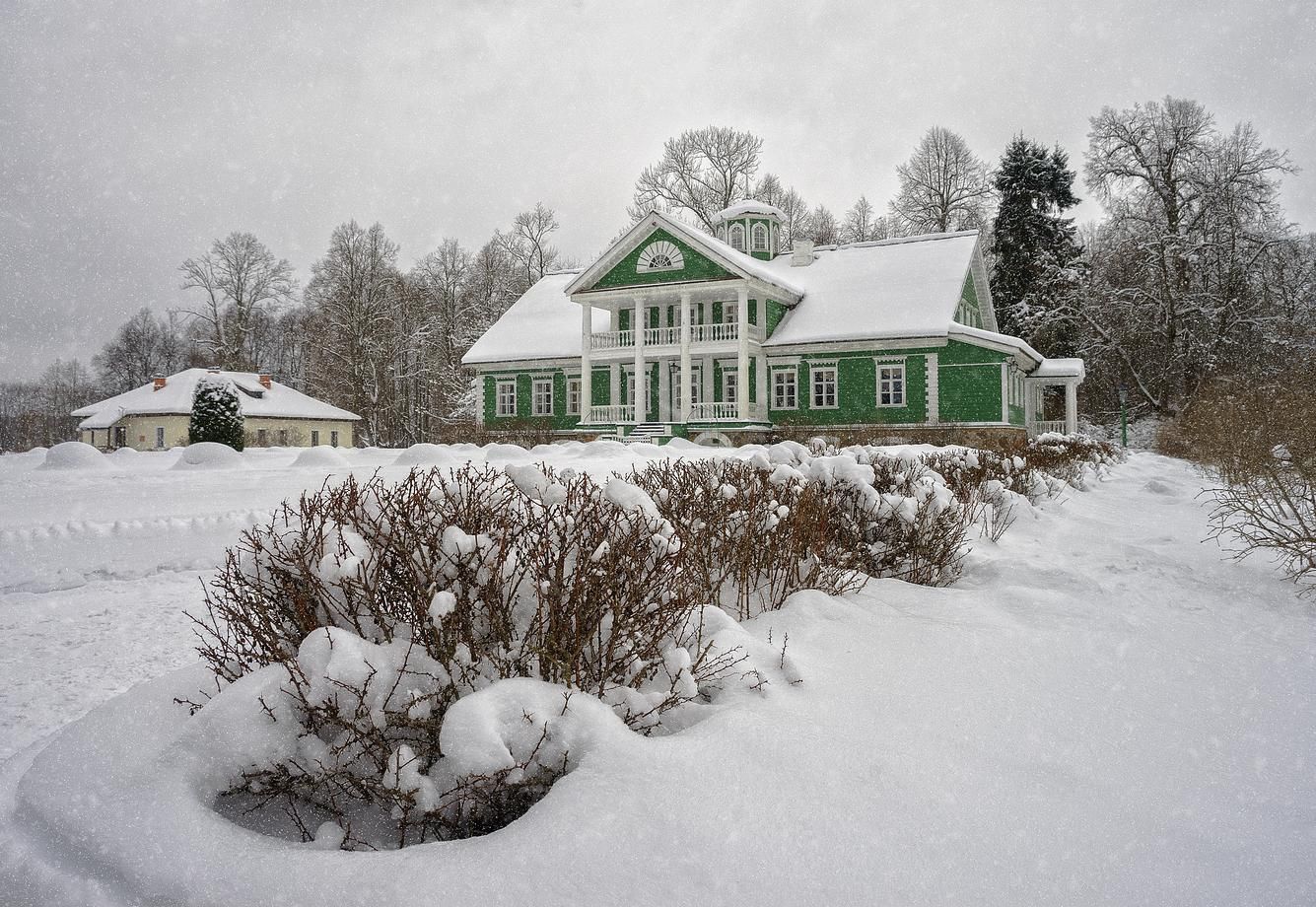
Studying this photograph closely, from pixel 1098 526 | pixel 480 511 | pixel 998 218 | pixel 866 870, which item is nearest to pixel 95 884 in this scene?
pixel 480 511

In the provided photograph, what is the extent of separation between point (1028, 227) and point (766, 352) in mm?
21873

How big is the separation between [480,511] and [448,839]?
50.0 inches

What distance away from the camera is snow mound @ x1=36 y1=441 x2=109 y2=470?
754cm

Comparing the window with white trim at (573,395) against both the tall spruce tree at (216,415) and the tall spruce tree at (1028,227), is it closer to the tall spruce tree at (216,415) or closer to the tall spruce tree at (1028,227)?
the tall spruce tree at (216,415)

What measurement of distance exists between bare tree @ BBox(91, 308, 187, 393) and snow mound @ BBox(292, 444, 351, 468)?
50462 mm

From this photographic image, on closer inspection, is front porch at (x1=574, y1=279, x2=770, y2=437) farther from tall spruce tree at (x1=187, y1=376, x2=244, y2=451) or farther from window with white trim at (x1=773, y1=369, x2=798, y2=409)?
tall spruce tree at (x1=187, y1=376, x2=244, y2=451)

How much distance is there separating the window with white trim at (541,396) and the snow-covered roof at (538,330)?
4.15 ft

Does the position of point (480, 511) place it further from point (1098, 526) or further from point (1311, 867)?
point (1098, 526)

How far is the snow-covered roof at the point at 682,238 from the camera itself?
24719 millimetres

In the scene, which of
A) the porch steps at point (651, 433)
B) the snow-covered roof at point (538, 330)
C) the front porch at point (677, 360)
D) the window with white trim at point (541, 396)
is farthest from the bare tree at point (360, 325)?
the porch steps at point (651, 433)

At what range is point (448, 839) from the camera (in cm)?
238

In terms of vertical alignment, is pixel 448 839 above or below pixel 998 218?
below

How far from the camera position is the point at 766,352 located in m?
25.9

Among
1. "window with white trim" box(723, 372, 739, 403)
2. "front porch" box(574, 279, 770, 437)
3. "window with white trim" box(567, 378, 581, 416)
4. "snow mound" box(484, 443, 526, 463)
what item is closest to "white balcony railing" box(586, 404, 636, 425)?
"front porch" box(574, 279, 770, 437)
